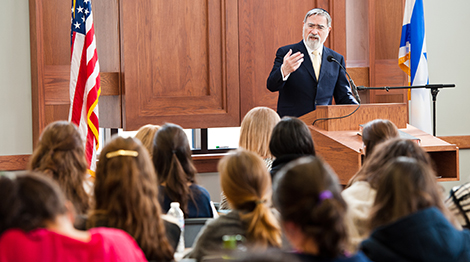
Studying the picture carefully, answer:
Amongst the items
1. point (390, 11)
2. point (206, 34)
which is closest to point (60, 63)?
point (206, 34)

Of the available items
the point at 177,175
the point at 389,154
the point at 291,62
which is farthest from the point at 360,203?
the point at 291,62

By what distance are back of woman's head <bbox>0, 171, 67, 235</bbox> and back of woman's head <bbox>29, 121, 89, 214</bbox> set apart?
37.9 inches

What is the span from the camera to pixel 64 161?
2080 millimetres

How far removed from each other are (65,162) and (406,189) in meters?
1.39

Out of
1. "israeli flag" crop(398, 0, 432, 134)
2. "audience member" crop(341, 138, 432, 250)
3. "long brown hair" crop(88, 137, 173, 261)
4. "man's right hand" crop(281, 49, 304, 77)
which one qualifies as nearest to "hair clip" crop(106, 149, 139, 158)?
"long brown hair" crop(88, 137, 173, 261)

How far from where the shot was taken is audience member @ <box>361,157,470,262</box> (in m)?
1.39

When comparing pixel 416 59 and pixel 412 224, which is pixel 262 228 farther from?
pixel 416 59

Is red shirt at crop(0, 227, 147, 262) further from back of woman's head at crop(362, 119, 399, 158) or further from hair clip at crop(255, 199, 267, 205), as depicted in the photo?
back of woman's head at crop(362, 119, 399, 158)

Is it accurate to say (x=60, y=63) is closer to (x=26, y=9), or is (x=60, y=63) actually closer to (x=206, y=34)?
(x=26, y=9)

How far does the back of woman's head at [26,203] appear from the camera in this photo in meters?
1.09

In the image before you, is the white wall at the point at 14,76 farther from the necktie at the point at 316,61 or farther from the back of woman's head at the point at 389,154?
the back of woman's head at the point at 389,154

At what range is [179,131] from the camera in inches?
92.4

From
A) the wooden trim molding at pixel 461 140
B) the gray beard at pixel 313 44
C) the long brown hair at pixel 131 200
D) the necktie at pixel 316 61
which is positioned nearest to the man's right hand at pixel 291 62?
the gray beard at pixel 313 44

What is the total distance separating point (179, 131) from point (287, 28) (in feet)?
10.1
